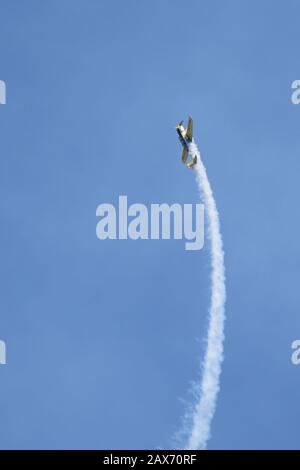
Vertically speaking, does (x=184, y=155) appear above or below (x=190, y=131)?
below

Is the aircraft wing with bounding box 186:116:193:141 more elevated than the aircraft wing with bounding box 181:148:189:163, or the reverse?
the aircraft wing with bounding box 186:116:193:141

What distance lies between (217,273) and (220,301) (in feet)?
13.5

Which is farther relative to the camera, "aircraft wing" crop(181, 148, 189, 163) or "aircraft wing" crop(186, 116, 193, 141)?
"aircraft wing" crop(181, 148, 189, 163)

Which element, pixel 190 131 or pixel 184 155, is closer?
pixel 190 131

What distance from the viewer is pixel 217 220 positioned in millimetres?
134125

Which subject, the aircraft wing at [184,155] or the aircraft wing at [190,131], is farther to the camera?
the aircraft wing at [184,155]

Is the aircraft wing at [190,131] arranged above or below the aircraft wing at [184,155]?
above
